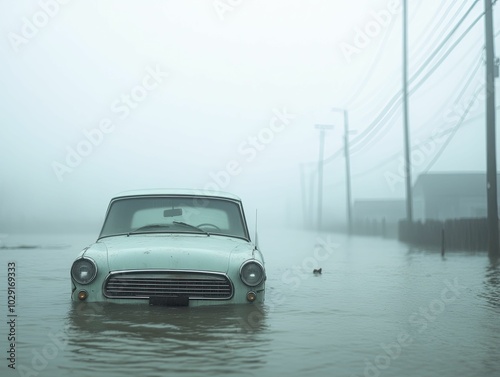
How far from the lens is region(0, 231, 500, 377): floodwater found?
5.63 meters

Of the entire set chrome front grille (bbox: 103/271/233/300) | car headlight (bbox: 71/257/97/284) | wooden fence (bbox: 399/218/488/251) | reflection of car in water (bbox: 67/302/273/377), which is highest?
car headlight (bbox: 71/257/97/284)

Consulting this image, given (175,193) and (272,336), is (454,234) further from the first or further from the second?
(272,336)

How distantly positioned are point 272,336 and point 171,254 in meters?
1.48

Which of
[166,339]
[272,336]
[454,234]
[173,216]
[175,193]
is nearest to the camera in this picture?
[166,339]

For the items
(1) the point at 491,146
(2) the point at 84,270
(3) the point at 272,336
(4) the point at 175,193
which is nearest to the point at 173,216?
(4) the point at 175,193

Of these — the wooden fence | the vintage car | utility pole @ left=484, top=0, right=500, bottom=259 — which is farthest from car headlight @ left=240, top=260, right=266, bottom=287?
the wooden fence

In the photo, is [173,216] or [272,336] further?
[173,216]

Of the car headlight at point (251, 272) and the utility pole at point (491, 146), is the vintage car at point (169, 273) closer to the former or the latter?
the car headlight at point (251, 272)

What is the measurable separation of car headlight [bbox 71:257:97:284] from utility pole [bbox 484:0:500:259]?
55.7 ft

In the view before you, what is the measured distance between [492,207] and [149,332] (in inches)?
707

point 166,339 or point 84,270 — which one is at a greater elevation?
point 84,270

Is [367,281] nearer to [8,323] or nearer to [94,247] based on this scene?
[94,247]

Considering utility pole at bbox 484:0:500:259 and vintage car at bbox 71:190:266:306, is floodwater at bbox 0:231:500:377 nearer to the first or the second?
vintage car at bbox 71:190:266:306

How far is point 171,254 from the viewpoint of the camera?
25.8 feet
